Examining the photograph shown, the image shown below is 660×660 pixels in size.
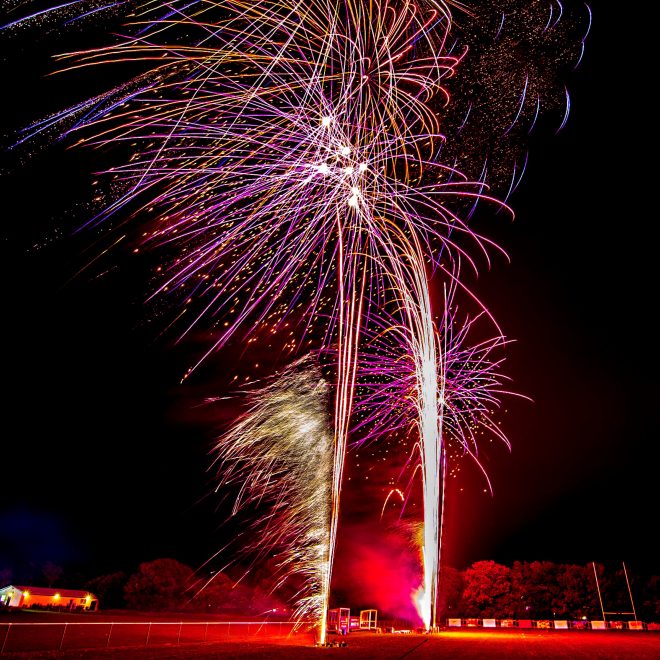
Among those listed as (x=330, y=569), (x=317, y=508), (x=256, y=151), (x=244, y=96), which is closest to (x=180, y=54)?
(x=244, y=96)

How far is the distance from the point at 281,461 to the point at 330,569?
208 inches

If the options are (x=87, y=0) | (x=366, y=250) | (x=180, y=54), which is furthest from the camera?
(x=366, y=250)

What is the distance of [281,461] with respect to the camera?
20.5m

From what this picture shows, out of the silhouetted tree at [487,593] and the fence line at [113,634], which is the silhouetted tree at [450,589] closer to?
the silhouetted tree at [487,593]

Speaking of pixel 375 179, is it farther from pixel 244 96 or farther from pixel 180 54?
pixel 180 54

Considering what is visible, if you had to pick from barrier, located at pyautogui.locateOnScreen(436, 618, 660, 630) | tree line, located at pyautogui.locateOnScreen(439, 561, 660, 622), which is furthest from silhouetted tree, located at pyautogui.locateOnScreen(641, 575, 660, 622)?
barrier, located at pyautogui.locateOnScreen(436, 618, 660, 630)

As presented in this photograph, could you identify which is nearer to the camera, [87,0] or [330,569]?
[87,0]

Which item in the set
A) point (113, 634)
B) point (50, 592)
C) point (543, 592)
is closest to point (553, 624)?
point (543, 592)

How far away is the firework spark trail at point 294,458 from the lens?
63.2 feet

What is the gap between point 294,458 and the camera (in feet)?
68.2

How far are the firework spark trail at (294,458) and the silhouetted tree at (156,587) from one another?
54.0 meters

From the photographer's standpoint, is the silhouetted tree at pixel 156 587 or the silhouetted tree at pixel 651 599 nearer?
the silhouetted tree at pixel 651 599

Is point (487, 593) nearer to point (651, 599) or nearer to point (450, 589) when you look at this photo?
point (450, 589)

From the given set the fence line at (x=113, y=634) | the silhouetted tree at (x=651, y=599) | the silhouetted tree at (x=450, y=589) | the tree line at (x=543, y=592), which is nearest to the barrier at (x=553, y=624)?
the silhouetted tree at (x=450, y=589)
